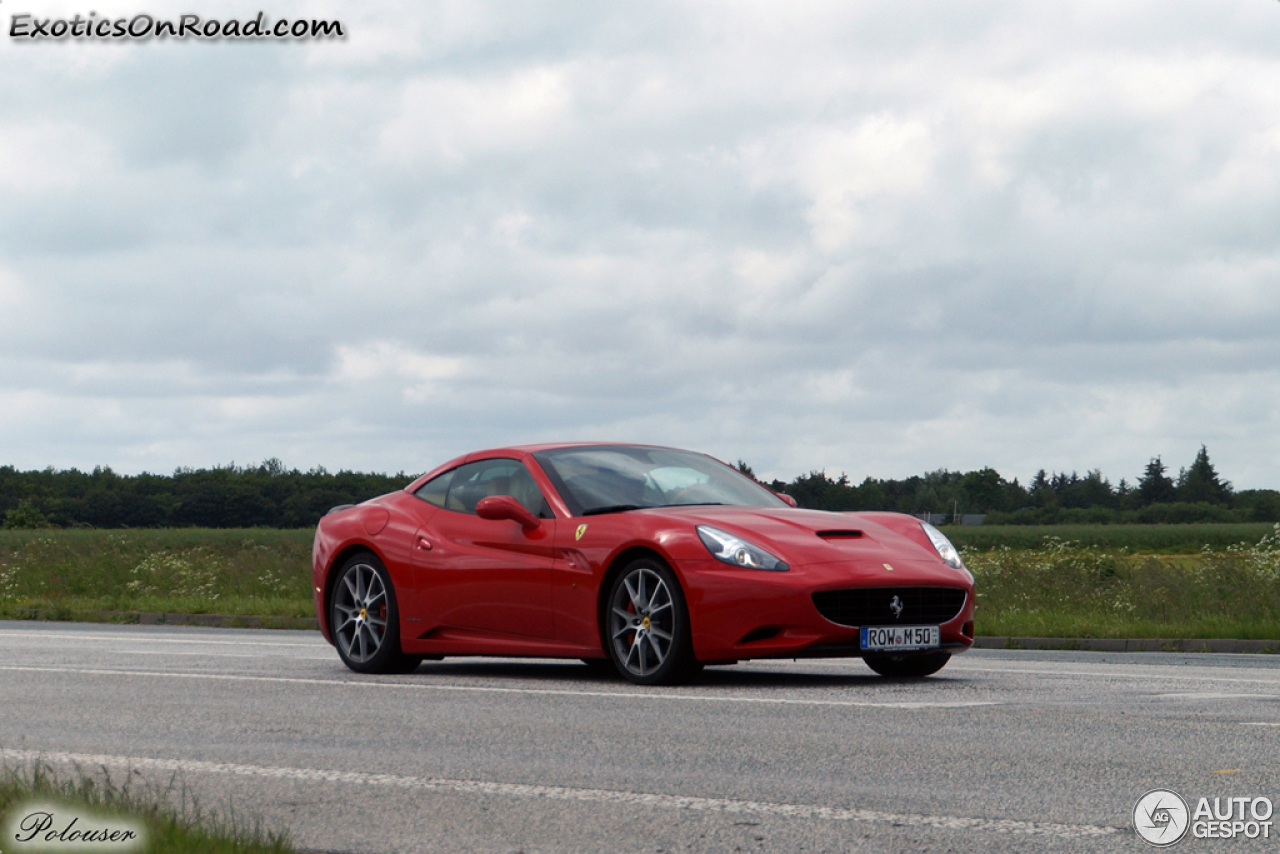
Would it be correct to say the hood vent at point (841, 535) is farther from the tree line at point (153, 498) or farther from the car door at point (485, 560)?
the tree line at point (153, 498)

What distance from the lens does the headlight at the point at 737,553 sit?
870 centimetres

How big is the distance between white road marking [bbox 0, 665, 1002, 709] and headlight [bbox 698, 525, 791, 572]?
733mm

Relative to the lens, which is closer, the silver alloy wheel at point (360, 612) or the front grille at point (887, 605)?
the front grille at point (887, 605)

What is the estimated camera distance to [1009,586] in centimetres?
2170

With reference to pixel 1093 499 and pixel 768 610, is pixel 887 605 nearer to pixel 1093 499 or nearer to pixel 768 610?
pixel 768 610

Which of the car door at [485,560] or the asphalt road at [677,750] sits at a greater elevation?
the car door at [485,560]

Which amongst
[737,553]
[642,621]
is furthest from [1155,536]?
[737,553]

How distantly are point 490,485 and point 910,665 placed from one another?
296 cm

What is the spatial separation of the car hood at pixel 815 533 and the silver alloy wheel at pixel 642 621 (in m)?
0.43

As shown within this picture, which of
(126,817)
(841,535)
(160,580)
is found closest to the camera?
(126,817)

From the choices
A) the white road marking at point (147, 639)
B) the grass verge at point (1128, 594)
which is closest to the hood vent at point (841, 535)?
the white road marking at point (147, 639)

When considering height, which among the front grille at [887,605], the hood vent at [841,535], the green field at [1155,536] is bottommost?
the front grille at [887,605]

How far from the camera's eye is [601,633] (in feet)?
30.3

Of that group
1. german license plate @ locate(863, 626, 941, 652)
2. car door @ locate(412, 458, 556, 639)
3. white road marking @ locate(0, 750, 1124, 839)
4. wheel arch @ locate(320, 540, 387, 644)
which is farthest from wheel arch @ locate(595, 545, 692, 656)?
white road marking @ locate(0, 750, 1124, 839)
